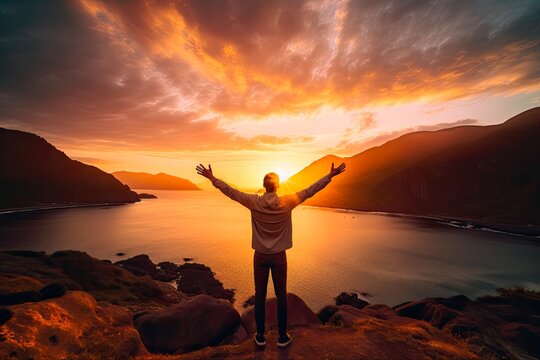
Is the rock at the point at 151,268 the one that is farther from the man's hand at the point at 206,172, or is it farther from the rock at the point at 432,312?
the man's hand at the point at 206,172

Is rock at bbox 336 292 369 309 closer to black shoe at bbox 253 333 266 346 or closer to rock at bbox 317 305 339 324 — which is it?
rock at bbox 317 305 339 324

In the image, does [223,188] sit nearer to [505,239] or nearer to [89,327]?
[89,327]

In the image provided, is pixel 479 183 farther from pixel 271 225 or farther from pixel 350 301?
pixel 271 225

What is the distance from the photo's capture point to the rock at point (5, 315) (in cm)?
593

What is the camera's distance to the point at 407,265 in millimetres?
50312

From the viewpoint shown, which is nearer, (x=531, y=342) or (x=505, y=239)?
(x=531, y=342)

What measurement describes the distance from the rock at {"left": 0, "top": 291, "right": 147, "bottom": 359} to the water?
26532 millimetres

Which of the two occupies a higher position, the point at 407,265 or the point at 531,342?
the point at 531,342

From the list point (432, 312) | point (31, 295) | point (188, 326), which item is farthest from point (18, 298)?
point (432, 312)

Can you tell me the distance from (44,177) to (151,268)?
183m

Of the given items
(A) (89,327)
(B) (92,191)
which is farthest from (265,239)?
(B) (92,191)

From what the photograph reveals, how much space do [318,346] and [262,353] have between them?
5.25ft

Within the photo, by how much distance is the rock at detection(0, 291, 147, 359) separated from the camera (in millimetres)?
5512

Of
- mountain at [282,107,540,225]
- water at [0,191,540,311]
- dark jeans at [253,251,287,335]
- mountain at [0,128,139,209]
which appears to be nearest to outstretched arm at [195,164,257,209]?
dark jeans at [253,251,287,335]
